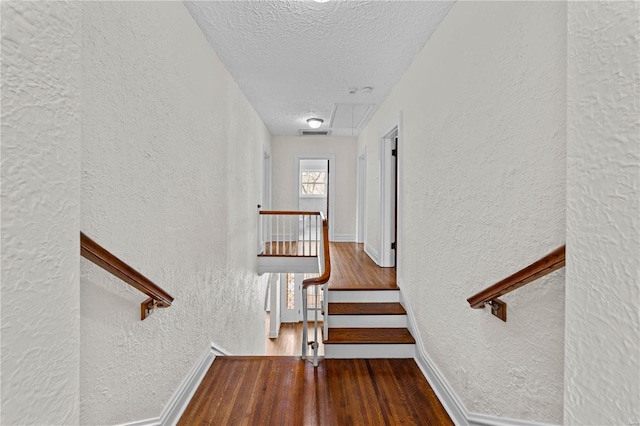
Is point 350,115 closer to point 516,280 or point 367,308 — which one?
point 367,308

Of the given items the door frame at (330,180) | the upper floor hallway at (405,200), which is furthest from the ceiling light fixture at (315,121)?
the upper floor hallway at (405,200)

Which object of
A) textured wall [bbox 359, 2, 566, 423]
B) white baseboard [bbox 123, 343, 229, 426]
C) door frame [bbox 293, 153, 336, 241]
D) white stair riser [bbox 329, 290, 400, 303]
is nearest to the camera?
textured wall [bbox 359, 2, 566, 423]

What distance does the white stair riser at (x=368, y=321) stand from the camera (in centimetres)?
318

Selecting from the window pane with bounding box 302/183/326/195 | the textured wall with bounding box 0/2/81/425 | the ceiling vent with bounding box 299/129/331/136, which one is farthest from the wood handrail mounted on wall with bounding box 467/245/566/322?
the window pane with bounding box 302/183/326/195

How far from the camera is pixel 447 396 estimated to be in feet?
6.89

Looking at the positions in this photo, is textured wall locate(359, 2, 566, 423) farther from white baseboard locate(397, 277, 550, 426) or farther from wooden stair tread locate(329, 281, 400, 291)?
wooden stair tread locate(329, 281, 400, 291)

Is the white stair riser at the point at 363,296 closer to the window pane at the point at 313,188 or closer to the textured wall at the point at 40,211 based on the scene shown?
the textured wall at the point at 40,211

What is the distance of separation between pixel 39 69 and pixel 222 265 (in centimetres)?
255

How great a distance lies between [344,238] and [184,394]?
491 cm

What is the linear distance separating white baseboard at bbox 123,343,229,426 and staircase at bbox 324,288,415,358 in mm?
1009

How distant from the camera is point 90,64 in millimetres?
1207

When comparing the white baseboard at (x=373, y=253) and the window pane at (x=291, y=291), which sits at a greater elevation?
the white baseboard at (x=373, y=253)

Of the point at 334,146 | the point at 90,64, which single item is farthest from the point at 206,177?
the point at 334,146

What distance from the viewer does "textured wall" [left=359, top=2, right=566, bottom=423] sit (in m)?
1.22
